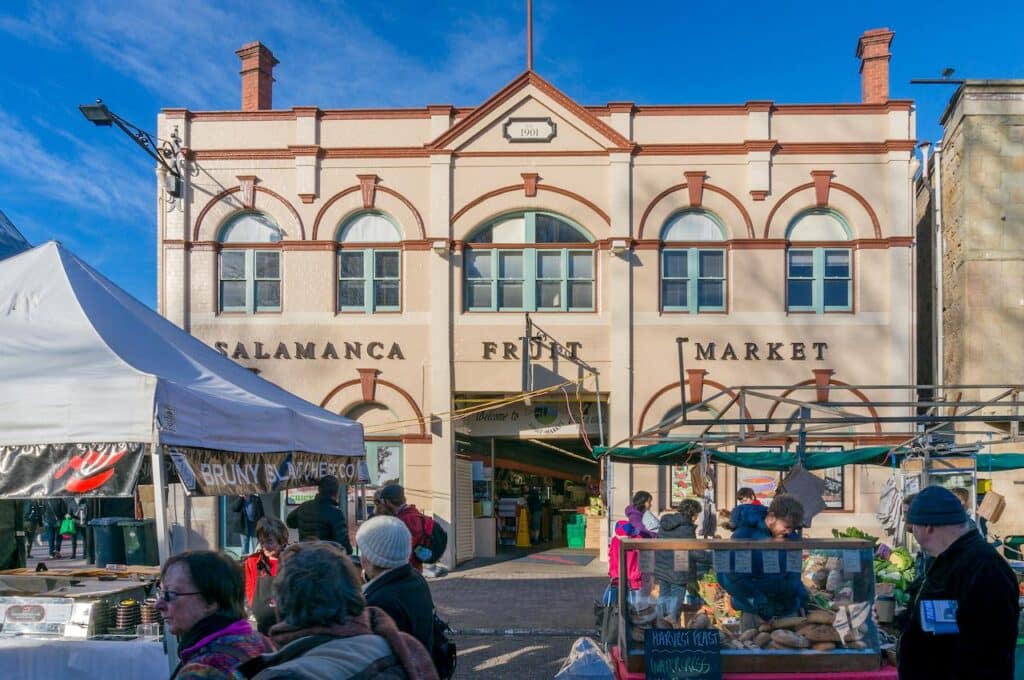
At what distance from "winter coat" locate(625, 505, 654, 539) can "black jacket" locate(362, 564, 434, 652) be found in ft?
18.3

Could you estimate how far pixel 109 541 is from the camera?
37.3ft

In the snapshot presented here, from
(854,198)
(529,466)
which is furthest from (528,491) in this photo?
(854,198)

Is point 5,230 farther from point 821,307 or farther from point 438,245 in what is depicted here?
point 821,307

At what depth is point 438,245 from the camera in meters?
17.0

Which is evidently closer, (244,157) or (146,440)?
(146,440)

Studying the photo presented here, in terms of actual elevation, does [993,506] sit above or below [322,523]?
below

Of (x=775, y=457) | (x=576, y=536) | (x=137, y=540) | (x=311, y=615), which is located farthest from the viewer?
(x=576, y=536)

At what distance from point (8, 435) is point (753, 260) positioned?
13662mm

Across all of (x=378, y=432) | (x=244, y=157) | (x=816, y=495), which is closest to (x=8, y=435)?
(x=816, y=495)

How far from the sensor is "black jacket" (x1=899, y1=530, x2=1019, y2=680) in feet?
12.6

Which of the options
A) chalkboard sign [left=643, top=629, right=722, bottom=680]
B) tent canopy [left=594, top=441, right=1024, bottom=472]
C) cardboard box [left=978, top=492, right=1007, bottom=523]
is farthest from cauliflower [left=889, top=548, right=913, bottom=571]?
chalkboard sign [left=643, top=629, right=722, bottom=680]

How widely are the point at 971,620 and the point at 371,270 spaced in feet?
47.5

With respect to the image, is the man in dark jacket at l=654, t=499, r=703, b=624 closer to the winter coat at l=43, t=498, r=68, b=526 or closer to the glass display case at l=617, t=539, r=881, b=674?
the glass display case at l=617, t=539, r=881, b=674

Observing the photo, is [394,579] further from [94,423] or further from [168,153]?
[168,153]
